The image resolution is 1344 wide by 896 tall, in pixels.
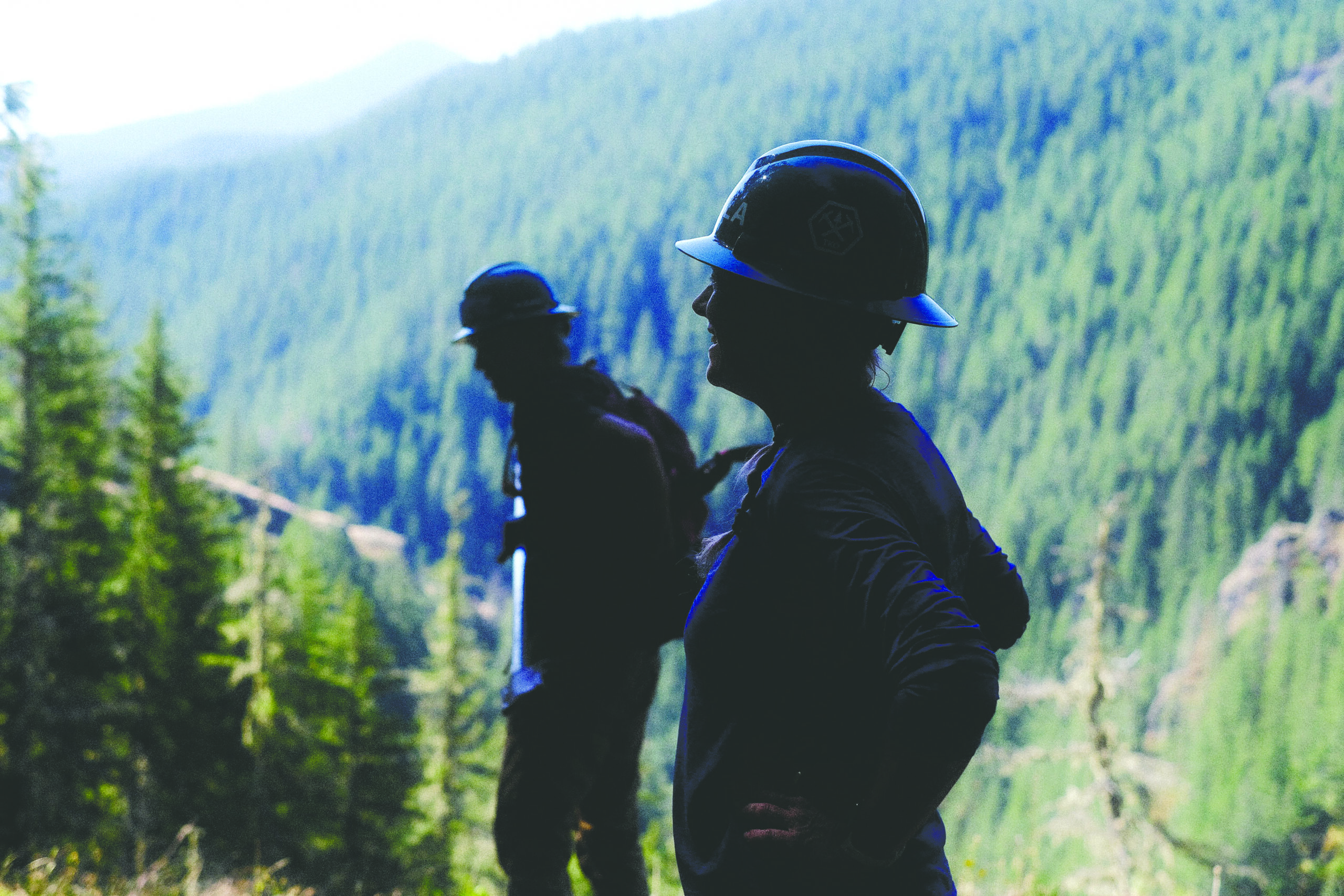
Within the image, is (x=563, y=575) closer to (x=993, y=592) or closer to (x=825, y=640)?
(x=993, y=592)

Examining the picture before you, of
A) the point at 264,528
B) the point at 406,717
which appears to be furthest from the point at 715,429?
the point at 264,528

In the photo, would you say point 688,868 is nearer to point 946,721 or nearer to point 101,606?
point 946,721

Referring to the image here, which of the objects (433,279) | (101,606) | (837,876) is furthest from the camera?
(433,279)

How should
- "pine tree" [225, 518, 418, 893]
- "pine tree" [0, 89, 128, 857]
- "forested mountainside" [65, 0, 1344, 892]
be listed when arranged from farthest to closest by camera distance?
"forested mountainside" [65, 0, 1344, 892] → "pine tree" [225, 518, 418, 893] → "pine tree" [0, 89, 128, 857]

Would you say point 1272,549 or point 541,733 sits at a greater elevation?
point 541,733

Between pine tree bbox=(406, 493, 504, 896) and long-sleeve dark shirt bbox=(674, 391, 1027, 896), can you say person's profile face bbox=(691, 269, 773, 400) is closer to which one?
long-sleeve dark shirt bbox=(674, 391, 1027, 896)

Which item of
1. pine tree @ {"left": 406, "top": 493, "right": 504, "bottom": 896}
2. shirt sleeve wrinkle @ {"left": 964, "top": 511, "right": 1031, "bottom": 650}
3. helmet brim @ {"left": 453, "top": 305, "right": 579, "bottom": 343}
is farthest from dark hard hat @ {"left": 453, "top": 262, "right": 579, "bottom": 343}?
pine tree @ {"left": 406, "top": 493, "right": 504, "bottom": 896}

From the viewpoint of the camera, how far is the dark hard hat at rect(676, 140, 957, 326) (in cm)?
168

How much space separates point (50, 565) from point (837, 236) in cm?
2394

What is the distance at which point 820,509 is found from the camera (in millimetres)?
1555

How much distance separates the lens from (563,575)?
3602 mm

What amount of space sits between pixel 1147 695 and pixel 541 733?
313ft

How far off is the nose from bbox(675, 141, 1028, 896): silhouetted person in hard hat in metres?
0.03

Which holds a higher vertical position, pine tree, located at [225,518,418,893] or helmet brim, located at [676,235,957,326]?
helmet brim, located at [676,235,957,326]
